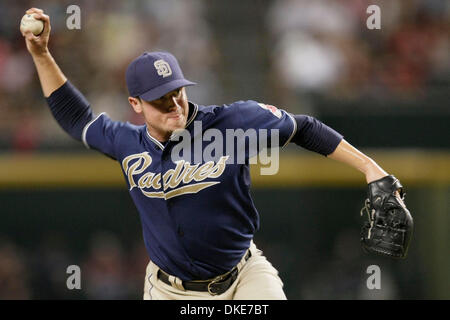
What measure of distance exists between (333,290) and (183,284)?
13.3ft

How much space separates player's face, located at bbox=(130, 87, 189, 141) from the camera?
12.5 feet

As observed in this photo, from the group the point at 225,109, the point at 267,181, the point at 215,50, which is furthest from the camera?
the point at 215,50

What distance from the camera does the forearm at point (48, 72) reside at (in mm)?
4219

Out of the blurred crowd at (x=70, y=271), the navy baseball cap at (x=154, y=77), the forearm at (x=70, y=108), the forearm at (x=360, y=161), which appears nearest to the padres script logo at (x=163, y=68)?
the navy baseball cap at (x=154, y=77)

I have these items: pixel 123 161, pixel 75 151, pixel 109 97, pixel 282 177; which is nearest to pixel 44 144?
pixel 75 151

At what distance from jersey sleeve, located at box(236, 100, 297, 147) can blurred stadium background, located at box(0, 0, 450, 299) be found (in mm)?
3868

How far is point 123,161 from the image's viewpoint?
407 cm

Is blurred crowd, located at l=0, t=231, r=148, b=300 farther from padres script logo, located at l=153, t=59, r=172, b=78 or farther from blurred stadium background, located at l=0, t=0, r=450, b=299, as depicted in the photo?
padres script logo, located at l=153, t=59, r=172, b=78

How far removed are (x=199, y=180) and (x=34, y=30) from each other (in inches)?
47.6

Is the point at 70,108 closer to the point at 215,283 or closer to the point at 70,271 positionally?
the point at 215,283

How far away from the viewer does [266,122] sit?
3.89 meters

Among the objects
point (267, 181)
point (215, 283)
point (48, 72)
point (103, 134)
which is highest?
point (48, 72)

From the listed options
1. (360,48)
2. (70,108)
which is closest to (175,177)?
(70,108)

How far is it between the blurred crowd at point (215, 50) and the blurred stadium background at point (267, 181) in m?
0.02
